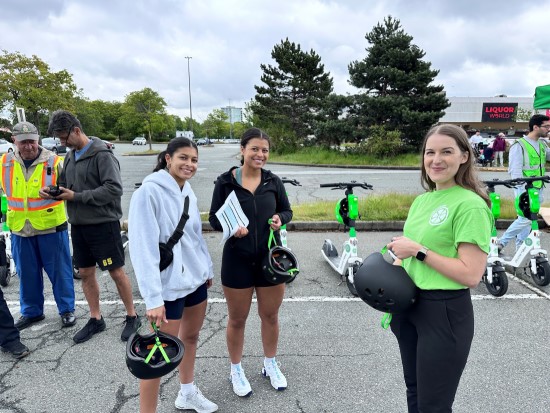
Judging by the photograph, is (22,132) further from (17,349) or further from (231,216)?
(231,216)

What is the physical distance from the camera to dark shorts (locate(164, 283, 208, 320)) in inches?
85.7

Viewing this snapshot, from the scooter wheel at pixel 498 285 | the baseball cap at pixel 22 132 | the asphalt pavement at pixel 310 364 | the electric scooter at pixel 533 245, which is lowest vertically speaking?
the asphalt pavement at pixel 310 364

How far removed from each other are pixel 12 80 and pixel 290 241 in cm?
2917

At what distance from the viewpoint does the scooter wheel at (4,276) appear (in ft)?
15.3

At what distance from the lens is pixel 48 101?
2720 centimetres

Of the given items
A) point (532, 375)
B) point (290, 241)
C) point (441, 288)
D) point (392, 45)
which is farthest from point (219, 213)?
point (392, 45)

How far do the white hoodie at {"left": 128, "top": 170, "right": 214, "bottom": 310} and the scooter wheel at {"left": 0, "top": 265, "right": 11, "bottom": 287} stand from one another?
384 cm

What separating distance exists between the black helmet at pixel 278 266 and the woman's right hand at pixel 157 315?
0.73 m

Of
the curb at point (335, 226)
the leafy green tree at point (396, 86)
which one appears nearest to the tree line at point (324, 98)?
the leafy green tree at point (396, 86)

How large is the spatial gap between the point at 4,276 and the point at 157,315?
4007 millimetres

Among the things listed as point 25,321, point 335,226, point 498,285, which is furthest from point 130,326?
point 335,226

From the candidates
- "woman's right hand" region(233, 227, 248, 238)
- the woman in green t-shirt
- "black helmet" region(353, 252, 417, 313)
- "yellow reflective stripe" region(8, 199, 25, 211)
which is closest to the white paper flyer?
"woman's right hand" region(233, 227, 248, 238)

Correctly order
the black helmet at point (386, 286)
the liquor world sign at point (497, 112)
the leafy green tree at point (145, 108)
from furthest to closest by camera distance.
Answer: 1. the liquor world sign at point (497, 112)
2. the leafy green tree at point (145, 108)
3. the black helmet at point (386, 286)

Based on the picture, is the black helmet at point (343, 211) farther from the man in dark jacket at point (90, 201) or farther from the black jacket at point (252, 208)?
the man in dark jacket at point (90, 201)
